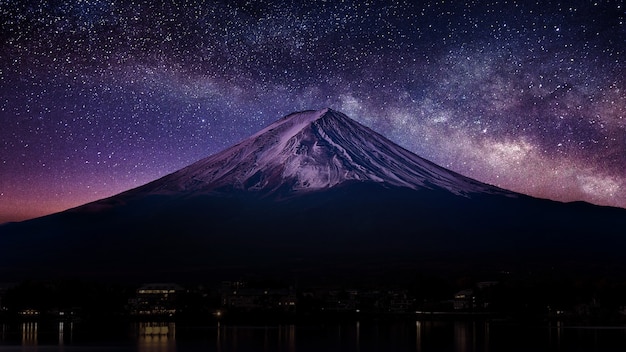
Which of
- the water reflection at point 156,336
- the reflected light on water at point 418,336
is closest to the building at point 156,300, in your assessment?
the water reflection at point 156,336

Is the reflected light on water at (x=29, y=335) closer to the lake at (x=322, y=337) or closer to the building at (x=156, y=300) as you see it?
the lake at (x=322, y=337)

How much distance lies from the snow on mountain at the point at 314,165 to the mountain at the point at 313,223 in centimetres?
26

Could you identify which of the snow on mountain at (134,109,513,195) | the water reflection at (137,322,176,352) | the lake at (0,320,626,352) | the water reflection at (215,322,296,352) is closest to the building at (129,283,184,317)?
the water reflection at (137,322,176,352)

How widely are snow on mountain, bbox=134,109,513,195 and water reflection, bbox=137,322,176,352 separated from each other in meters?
67.5

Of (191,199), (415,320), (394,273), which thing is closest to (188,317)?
(415,320)

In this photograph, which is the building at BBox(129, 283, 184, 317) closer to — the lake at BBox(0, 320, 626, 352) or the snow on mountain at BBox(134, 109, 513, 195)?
the lake at BBox(0, 320, 626, 352)

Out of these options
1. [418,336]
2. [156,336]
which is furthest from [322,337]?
[156,336]

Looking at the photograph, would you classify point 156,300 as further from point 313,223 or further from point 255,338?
point 313,223

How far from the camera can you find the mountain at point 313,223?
111 metres

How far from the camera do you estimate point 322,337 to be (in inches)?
2157

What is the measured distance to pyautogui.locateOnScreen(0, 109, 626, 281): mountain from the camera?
364 feet

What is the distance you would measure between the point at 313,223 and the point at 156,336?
70528 millimetres

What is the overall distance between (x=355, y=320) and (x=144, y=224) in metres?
60.8

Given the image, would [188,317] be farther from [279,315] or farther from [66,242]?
[66,242]
